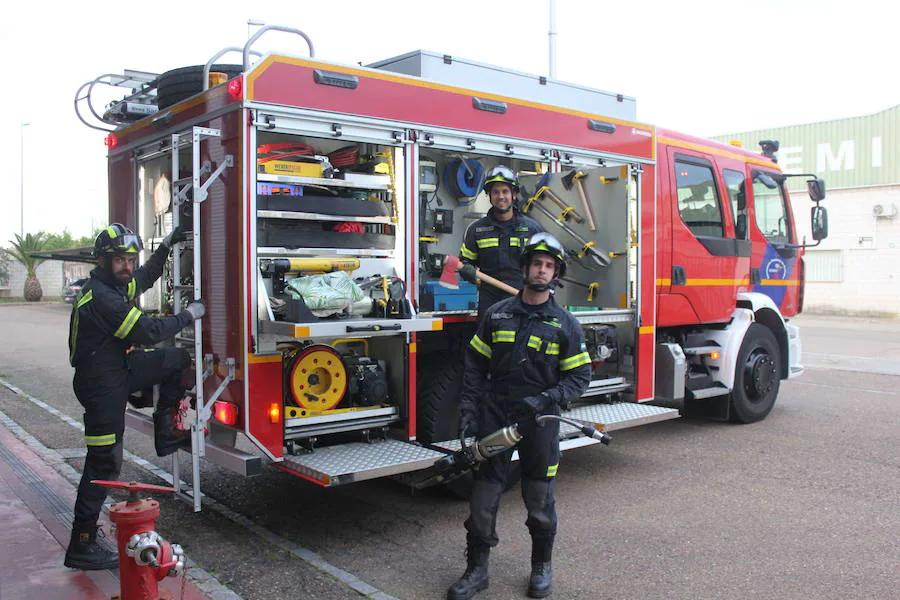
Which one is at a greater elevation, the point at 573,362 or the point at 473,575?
the point at 573,362

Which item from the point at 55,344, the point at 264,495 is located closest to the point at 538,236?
the point at 264,495

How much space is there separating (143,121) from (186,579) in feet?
10.5

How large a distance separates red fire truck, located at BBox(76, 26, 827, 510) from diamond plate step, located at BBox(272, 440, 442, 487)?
0.02 metres

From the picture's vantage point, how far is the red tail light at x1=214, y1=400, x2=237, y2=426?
4.72 m

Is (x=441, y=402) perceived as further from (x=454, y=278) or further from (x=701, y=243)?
(x=701, y=243)

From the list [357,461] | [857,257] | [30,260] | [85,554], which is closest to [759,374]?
[357,461]

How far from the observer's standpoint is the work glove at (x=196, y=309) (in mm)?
4727

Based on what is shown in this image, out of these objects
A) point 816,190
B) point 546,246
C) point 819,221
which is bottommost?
point 546,246

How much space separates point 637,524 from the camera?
527cm

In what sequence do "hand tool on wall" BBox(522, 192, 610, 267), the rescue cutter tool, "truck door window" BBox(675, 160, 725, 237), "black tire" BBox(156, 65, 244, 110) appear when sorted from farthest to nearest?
"truck door window" BBox(675, 160, 725, 237) → "hand tool on wall" BBox(522, 192, 610, 267) → "black tire" BBox(156, 65, 244, 110) → the rescue cutter tool

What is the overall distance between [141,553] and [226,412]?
1.25 metres

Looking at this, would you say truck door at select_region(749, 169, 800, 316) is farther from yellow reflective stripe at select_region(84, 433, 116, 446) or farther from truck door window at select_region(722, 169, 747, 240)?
yellow reflective stripe at select_region(84, 433, 116, 446)

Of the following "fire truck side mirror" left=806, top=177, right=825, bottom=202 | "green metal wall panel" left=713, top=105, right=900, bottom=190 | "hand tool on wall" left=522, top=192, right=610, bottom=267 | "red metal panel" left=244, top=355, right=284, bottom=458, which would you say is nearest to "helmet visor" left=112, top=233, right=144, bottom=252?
"red metal panel" left=244, top=355, right=284, bottom=458

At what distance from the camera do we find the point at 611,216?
6.81m
